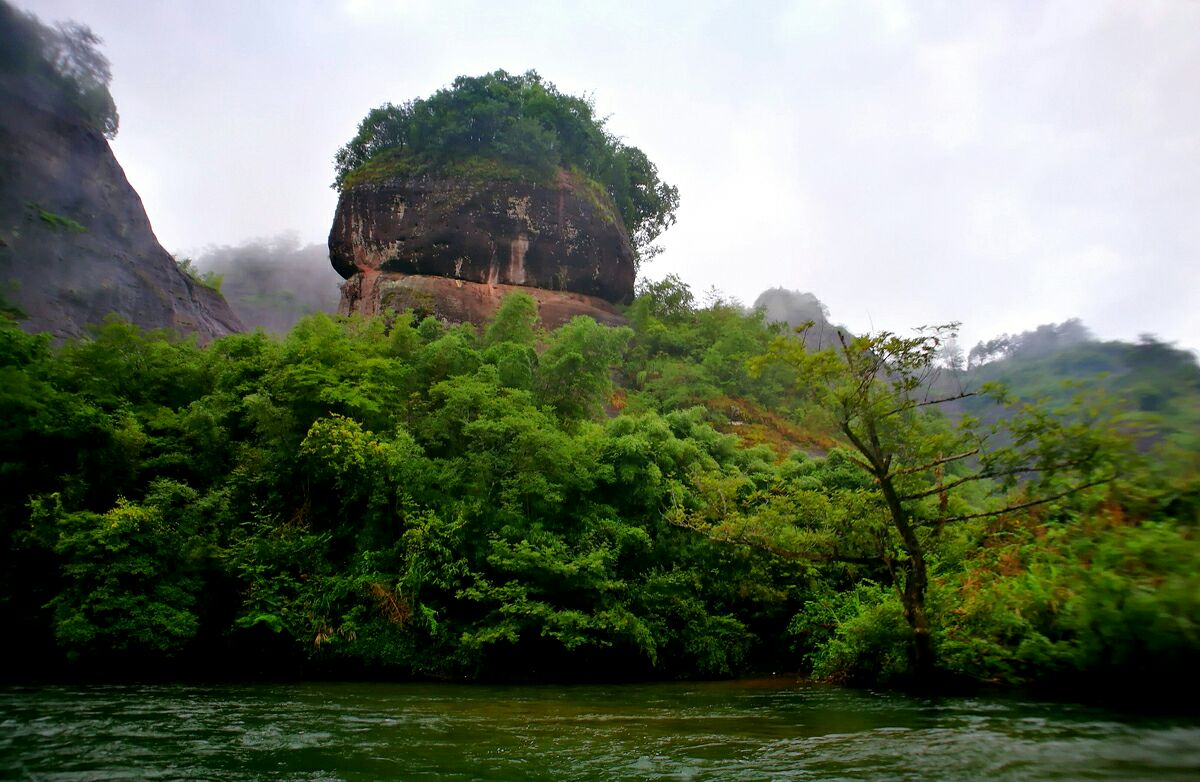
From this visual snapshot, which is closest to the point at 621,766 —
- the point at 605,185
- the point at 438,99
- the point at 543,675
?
the point at 543,675

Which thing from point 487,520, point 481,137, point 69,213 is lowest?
point 487,520

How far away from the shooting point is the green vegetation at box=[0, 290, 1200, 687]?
9742 mm

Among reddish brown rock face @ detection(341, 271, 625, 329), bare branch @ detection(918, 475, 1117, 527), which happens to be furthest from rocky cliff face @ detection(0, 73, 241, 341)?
bare branch @ detection(918, 475, 1117, 527)

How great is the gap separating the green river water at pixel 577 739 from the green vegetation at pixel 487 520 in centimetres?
209

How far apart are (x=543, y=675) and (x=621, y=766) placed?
9043mm

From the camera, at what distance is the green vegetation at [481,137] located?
109 ft

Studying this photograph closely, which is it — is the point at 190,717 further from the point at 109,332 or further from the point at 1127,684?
the point at 109,332

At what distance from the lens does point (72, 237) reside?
3008cm

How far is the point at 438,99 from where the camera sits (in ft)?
112

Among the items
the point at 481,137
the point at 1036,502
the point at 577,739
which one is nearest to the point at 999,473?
the point at 1036,502

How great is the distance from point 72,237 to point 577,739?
34071mm

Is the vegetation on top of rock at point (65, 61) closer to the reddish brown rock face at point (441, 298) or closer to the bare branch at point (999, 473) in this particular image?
the reddish brown rock face at point (441, 298)

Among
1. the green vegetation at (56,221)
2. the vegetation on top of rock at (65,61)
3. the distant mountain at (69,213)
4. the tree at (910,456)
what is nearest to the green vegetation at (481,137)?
the distant mountain at (69,213)

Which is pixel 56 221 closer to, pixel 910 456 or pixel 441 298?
pixel 441 298
